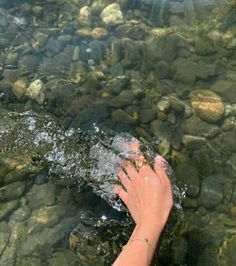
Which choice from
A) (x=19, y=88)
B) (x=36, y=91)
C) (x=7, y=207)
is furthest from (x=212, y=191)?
(x=19, y=88)

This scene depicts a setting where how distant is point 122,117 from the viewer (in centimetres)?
377

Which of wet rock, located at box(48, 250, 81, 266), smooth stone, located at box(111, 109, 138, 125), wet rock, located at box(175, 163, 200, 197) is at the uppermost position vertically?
smooth stone, located at box(111, 109, 138, 125)

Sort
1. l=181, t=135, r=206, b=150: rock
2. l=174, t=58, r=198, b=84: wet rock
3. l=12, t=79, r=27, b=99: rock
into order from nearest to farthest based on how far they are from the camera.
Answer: l=181, t=135, r=206, b=150: rock, l=174, t=58, r=198, b=84: wet rock, l=12, t=79, r=27, b=99: rock

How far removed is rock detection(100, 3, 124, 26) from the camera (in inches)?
178

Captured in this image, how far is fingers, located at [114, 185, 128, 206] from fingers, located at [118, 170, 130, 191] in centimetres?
4

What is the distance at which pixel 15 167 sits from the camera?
363 cm

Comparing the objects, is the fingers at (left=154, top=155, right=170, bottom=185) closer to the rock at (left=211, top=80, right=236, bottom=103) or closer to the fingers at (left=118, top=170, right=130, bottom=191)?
the fingers at (left=118, top=170, right=130, bottom=191)

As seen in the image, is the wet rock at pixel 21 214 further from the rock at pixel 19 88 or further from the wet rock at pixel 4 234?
the rock at pixel 19 88

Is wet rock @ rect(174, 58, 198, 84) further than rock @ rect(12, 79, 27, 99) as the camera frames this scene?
No

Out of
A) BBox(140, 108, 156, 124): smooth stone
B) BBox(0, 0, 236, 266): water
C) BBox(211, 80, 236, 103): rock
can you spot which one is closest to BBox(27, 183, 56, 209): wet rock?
BBox(0, 0, 236, 266): water

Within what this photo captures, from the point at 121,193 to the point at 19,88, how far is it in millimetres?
1531

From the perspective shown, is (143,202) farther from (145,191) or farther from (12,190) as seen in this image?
(12,190)

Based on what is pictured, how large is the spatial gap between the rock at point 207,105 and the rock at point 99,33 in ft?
3.87

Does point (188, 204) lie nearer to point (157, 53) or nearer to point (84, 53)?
point (157, 53)
